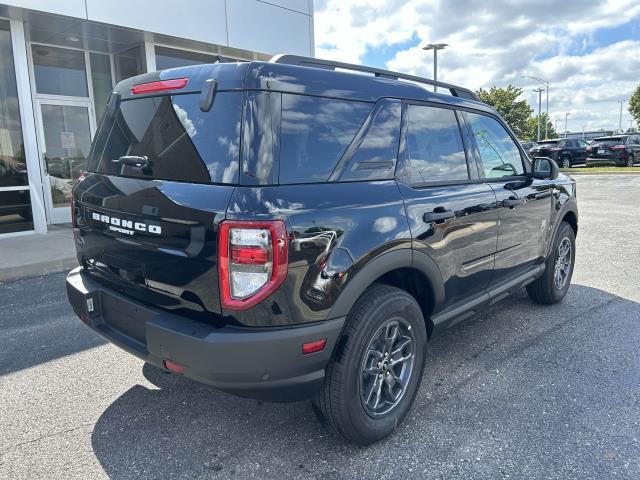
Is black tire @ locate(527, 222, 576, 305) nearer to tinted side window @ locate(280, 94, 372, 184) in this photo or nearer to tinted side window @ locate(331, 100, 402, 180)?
tinted side window @ locate(331, 100, 402, 180)

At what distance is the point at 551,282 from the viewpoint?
15.2ft

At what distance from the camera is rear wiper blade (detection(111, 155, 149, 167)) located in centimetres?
257

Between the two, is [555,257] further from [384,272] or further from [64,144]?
[64,144]

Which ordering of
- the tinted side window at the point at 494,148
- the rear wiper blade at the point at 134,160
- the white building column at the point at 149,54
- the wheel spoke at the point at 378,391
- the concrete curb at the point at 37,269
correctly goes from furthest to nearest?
the white building column at the point at 149,54, the concrete curb at the point at 37,269, the tinted side window at the point at 494,148, the wheel spoke at the point at 378,391, the rear wiper blade at the point at 134,160

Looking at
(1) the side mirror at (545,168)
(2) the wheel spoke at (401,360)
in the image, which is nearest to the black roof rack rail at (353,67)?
(1) the side mirror at (545,168)

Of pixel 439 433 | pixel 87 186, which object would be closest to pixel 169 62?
pixel 87 186

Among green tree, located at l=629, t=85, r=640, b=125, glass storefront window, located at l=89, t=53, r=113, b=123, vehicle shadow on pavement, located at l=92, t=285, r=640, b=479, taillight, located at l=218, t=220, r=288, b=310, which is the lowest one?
vehicle shadow on pavement, located at l=92, t=285, r=640, b=479

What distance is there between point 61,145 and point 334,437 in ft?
31.8

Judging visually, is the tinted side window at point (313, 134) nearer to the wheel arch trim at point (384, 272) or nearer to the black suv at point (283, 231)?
the black suv at point (283, 231)

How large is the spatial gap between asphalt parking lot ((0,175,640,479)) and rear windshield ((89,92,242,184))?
144 cm

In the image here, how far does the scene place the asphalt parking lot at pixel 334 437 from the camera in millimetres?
2465

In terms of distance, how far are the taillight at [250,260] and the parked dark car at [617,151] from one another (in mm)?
27164

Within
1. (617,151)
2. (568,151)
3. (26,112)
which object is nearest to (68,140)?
(26,112)

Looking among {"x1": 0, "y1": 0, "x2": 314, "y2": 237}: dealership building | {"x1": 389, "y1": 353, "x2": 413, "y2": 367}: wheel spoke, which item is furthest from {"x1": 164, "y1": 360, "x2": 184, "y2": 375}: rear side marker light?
{"x1": 0, "y1": 0, "x2": 314, "y2": 237}: dealership building
